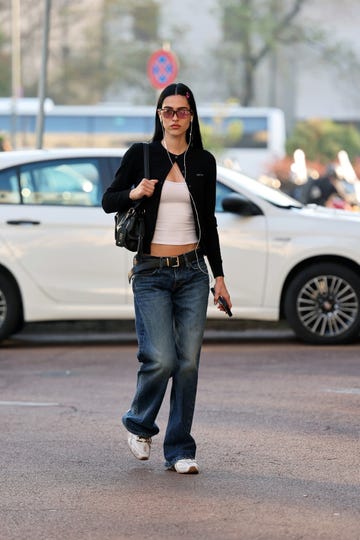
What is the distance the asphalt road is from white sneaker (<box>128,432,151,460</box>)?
0.23ft

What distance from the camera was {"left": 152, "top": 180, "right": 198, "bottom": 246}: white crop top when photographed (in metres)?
7.05

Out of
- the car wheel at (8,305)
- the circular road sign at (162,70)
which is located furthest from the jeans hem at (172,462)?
the circular road sign at (162,70)

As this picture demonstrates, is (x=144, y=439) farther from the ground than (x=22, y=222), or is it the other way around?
(x=22, y=222)

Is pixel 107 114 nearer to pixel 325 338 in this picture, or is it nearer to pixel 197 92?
pixel 197 92

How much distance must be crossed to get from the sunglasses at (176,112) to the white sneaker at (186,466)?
155 cm

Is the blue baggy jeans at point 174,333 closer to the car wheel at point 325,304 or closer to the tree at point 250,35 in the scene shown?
the car wheel at point 325,304

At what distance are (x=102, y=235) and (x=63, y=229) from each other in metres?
0.33

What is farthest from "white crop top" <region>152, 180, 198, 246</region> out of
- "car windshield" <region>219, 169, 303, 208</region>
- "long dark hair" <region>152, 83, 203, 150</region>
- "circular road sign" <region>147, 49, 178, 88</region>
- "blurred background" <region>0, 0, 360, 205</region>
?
"blurred background" <region>0, 0, 360, 205</region>

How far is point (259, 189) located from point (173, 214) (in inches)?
237

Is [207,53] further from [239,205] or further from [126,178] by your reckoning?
[126,178]

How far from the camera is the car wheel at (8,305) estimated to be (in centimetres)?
1279

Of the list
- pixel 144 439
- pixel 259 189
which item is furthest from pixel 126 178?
pixel 259 189

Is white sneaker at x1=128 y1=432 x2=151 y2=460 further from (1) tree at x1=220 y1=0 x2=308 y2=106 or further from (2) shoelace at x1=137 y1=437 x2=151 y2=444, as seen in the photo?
(1) tree at x1=220 y1=0 x2=308 y2=106

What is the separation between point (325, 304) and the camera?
1277 cm
